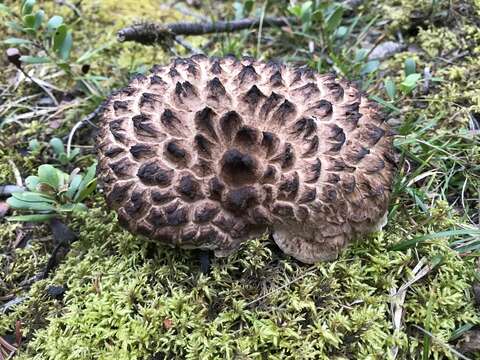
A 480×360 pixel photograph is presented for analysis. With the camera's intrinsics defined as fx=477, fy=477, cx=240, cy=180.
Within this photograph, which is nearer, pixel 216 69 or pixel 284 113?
pixel 284 113

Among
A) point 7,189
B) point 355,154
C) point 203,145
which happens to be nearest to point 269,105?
point 203,145

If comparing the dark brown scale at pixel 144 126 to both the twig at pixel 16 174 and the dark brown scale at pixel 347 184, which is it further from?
the twig at pixel 16 174

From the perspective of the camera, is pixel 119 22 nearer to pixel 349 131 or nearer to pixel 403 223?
pixel 349 131

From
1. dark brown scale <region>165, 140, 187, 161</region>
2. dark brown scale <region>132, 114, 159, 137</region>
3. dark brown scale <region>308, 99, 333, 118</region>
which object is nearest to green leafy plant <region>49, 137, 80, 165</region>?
dark brown scale <region>132, 114, 159, 137</region>

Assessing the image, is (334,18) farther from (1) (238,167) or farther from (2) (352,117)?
(1) (238,167)

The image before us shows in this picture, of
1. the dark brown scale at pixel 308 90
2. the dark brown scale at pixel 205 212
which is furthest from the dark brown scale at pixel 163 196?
the dark brown scale at pixel 308 90

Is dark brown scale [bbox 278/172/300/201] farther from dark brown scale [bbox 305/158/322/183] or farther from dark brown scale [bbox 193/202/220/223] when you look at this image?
dark brown scale [bbox 193/202/220/223]
